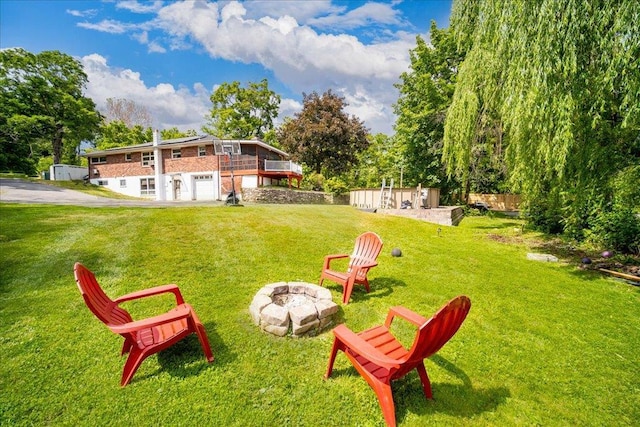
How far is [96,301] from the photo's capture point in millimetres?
2682

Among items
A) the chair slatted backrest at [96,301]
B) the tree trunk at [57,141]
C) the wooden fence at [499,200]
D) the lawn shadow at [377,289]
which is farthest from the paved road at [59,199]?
the wooden fence at [499,200]

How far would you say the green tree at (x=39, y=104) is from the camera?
2436 cm

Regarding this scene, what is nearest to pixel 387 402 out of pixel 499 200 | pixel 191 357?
pixel 191 357

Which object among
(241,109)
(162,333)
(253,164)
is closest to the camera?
(162,333)

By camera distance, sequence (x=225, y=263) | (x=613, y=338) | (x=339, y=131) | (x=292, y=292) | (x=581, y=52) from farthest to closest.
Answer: (x=339, y=131) < (x=225, y=263) < (x=581, y=52) < (x=292, y=292) < (x=613, y=338)

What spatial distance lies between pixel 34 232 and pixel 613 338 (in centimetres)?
1114

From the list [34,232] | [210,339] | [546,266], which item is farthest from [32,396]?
[546,266]

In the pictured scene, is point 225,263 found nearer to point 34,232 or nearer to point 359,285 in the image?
point 359,285

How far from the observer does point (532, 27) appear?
216 inches

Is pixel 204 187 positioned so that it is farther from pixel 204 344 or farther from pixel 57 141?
pixel 204 344

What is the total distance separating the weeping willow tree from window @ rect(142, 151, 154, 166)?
25.6 metres

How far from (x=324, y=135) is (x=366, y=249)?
2293cm

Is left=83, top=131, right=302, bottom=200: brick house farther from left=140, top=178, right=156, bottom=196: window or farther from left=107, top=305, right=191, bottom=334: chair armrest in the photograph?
left=107, top=305, right=191, bottom=334: chair armrest

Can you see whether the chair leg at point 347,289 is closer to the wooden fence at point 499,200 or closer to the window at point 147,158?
the wooden fence at point 499,200
